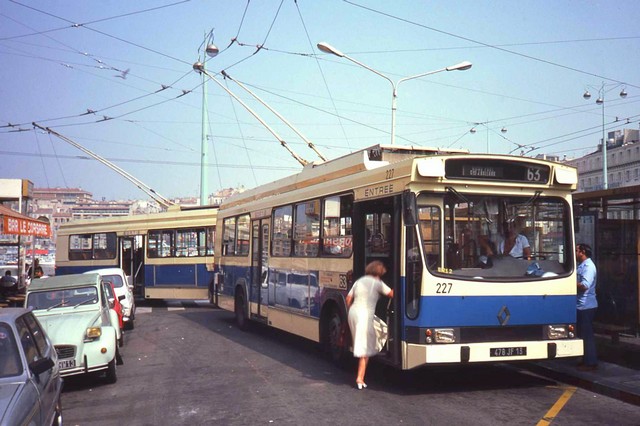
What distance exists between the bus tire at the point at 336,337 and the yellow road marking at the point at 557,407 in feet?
10.7

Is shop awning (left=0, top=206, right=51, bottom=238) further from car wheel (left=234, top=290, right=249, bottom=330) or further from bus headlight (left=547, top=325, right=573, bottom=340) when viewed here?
bus headlight (left=547, top=325, right=573, bottom=340)

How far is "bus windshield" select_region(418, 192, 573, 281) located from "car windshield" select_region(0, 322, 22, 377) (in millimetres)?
4869

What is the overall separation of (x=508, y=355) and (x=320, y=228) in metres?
4.25

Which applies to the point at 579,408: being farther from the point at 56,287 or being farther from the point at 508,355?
the point at 56,287

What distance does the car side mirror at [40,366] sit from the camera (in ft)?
19.3

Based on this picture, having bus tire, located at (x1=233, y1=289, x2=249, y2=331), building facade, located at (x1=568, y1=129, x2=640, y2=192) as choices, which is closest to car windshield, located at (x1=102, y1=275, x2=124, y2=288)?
bus tire, located at (x1=233, y1=289, x2=249, y2=331)

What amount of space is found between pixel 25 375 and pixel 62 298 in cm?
656

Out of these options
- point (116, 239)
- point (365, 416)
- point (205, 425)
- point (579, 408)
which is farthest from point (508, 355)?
point (116, 239)

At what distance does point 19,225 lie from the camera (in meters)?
20.0

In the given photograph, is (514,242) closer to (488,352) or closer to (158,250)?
(488,352)

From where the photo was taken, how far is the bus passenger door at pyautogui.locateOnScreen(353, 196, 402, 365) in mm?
9234

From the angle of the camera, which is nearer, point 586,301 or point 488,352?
point 488,352

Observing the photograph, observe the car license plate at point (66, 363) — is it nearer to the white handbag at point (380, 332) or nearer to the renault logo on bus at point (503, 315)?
the white handbag at point (380, 332)

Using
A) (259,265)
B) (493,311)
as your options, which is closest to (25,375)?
(493,311)
